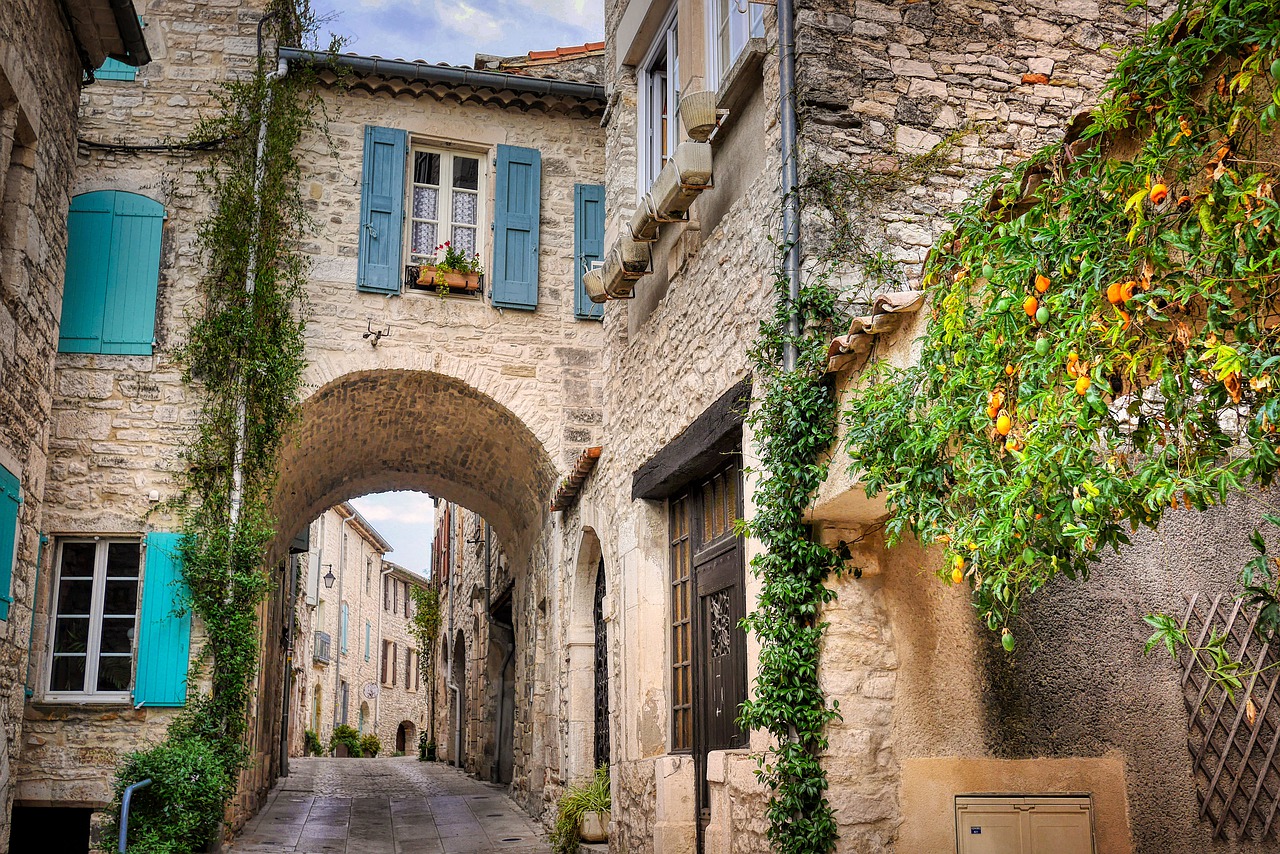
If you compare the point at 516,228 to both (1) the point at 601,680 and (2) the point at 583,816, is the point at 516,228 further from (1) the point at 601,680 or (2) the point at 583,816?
(2) the point at 583,816

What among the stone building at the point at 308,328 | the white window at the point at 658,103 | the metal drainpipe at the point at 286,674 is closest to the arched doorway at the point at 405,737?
the metal drainpipe at the point at 286,674

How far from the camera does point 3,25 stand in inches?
255

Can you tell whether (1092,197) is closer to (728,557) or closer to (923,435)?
(923,435)

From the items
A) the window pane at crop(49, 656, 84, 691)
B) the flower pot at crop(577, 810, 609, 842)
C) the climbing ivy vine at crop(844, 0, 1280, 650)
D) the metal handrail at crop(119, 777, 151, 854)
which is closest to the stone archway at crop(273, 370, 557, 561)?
Answer: the window pane at crop(49, 656, 84, 691)

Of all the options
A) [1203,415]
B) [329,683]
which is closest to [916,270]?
[1203,415]

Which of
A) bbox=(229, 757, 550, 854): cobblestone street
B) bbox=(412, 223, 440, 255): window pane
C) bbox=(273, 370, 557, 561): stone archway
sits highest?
bbox=(412, 223, 440, 255): window pane

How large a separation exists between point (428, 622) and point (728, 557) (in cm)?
1600

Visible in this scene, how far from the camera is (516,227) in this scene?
9797 millimetres

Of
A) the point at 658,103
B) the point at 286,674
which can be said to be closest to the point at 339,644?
the point at 286,674

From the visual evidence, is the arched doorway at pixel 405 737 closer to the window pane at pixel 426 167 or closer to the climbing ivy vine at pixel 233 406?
the climbing ivy vine at pixel 233 406

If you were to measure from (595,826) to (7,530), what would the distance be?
4289 mm

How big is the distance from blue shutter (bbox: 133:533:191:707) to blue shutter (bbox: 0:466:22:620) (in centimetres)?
109

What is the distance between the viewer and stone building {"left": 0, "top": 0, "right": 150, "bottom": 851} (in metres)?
6.98

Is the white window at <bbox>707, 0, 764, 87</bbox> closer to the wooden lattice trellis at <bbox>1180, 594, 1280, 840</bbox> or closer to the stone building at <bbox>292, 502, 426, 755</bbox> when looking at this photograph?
the wooden lattice trellis at <bbox>1180, 594, 1280, 840</bbox>
